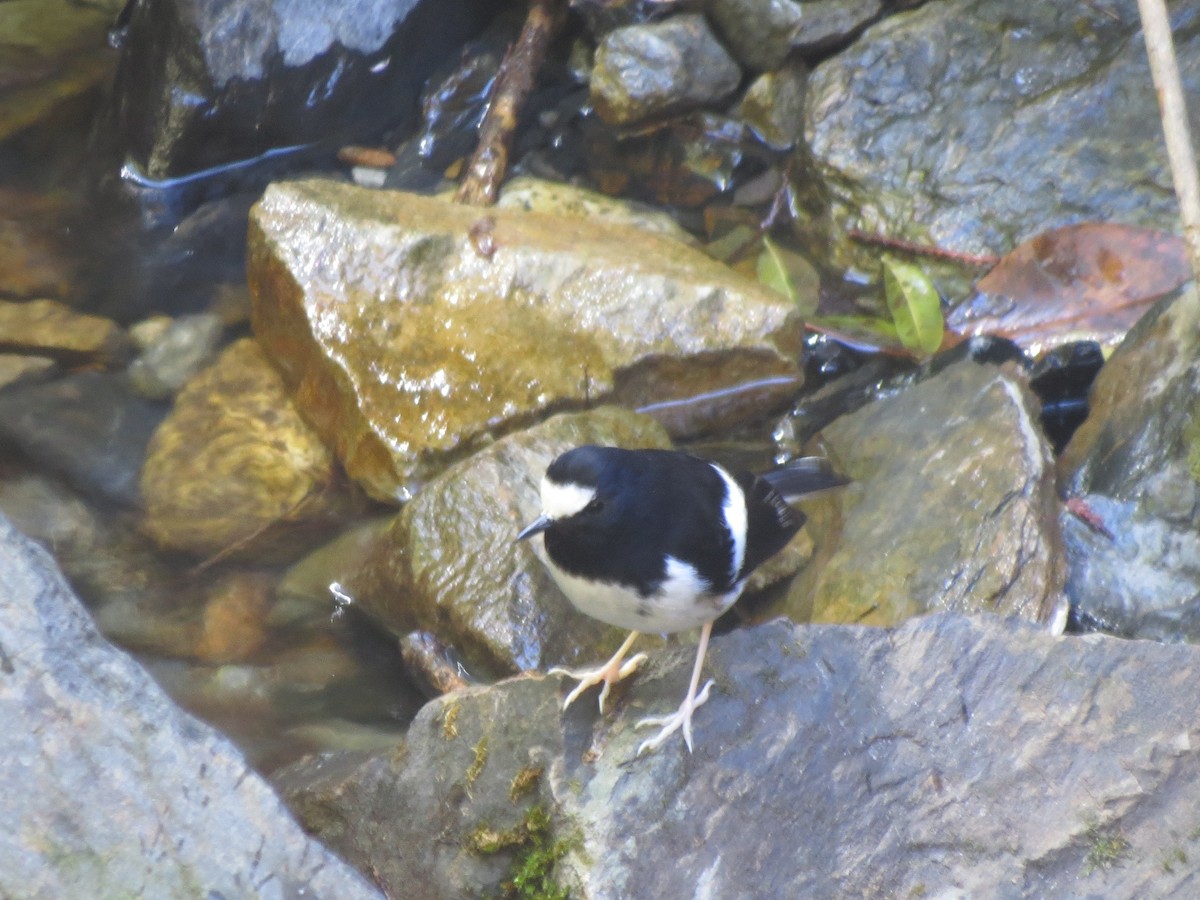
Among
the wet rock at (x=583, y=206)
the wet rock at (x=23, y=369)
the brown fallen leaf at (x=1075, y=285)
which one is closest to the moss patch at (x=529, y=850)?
the brown fallen leaf at (x=1075, y=285)

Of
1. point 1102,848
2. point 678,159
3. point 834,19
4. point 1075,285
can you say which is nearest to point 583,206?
point 678,159

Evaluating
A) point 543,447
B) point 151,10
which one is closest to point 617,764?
point 543,447

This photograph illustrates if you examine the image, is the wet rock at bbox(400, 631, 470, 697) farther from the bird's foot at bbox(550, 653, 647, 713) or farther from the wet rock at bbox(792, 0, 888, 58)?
the wet rock at bbox(792, 0, 888, 58)

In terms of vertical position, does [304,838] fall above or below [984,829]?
above

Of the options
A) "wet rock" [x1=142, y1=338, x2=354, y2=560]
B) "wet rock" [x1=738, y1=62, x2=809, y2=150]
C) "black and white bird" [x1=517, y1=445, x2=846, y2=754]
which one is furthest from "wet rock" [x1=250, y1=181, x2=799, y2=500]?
"black and white bird" [x1=517, y1=445, x2=846, y2=754]

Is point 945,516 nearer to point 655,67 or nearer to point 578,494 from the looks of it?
point 578,494

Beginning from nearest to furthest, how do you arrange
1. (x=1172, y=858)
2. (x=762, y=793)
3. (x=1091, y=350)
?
(x=1172, y=858) → (x=762, y=793) → (x=1091, y=350)

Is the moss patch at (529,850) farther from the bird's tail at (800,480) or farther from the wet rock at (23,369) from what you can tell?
the wet rock at (23,369)

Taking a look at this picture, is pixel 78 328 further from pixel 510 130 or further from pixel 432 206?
pixel 510 130
